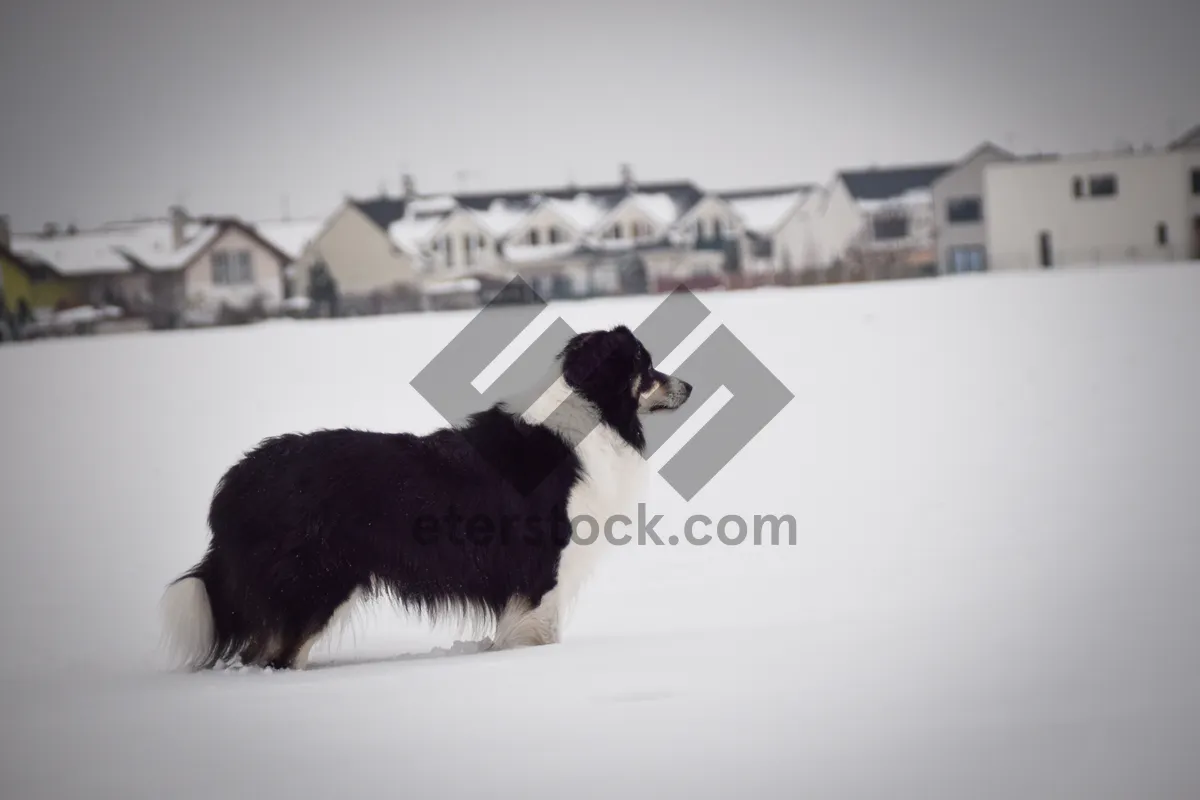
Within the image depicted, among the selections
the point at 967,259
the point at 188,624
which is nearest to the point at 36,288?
the point at 967,259

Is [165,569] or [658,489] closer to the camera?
[165,569]

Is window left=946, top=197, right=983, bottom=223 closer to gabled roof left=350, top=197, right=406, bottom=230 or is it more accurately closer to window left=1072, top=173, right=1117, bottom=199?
window left=1072, top=173, right=1117, bottom=199

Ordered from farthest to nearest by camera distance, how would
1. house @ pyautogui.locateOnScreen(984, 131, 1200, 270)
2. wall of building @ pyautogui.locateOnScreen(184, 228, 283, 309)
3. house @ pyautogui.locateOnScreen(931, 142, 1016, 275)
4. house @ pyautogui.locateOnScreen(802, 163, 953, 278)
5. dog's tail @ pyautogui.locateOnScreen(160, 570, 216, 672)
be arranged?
wall of building @ pyautogui.locateOnScreen(184, 228, 283, 309) < house @ pyautogui.locateOnScreen(802, 163, 953, 278) < house @ pyautogui.locateOnScreen(931, 142, 1016, 275) < house @ pyautogui.locateOnScreen(984, 131, 1200, 270) < dog's tail @ pyautogui.locateOnScreen(160, 570, 216, 672)

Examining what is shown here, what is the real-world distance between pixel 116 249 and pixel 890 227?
117ft

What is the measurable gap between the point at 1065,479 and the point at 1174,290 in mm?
12126

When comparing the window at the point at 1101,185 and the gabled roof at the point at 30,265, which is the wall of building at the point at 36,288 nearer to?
the gabled roof at the point at 30,265

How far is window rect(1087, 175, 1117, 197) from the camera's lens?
157 feet

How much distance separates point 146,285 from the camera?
177ft

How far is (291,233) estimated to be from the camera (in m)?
Answer: 55.5

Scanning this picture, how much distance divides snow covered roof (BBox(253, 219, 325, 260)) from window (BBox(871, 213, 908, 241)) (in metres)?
26.0

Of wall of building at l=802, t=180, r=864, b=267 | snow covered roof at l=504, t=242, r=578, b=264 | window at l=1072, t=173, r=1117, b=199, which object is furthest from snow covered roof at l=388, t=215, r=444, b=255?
window at l=1072, t=173, r=1117, b=199

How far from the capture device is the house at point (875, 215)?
5341 centimetres

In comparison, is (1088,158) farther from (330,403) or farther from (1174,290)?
(330,403)

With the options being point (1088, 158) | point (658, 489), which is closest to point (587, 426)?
point (658, 489)
